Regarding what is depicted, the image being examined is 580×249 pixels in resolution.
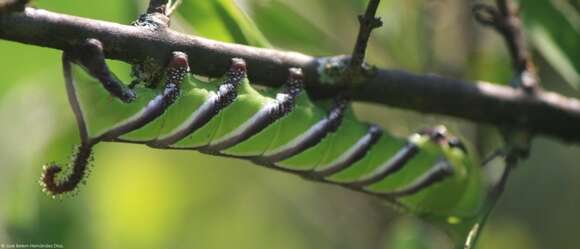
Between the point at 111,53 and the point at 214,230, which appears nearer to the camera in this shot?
the point at 111,53

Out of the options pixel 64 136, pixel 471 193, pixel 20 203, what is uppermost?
pixel 471 193

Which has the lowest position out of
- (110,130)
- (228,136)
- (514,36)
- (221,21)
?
(110,130)

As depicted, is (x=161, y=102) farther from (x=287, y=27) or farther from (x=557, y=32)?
(x=557, y=32)

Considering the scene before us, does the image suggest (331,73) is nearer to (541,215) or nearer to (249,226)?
(249,226)

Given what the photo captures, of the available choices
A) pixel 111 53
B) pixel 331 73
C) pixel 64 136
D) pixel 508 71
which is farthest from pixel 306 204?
pixel 111 53

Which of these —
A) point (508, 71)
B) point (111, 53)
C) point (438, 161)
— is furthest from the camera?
point (508, 71)

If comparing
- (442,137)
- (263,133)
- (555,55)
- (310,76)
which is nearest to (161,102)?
(263,133)

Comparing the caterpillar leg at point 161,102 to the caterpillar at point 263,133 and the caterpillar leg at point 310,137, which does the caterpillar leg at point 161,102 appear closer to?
the caterpillar at point 263,133
